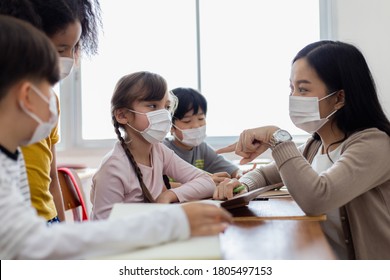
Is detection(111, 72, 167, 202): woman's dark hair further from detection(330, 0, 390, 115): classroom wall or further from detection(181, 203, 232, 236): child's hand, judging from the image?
detection(330, 0, 390, 115): classroom wall

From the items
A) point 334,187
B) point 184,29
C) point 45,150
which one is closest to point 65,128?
point 184,29

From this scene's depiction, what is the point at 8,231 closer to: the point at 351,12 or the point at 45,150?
the point at 45,150

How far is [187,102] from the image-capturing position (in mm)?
2305

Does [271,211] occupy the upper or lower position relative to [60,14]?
lower

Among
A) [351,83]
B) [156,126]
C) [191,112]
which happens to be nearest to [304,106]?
[351,83]

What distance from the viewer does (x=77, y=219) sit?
216 cm

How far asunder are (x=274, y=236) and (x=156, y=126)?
0.78 meters

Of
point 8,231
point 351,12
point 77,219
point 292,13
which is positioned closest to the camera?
point 8,231

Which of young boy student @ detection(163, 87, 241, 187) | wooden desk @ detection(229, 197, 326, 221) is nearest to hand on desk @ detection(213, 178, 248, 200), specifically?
wooden desk @ detection(229, 197, 326, 221)

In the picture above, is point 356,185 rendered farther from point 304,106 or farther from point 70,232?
point 70,232

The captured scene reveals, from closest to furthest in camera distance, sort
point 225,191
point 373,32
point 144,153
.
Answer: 1. point 225,191
2. point 144,153
3. point 373,32

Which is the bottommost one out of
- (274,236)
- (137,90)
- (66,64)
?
(274,236)

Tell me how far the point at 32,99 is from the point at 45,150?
500 mm

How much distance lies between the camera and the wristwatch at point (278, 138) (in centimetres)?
129
